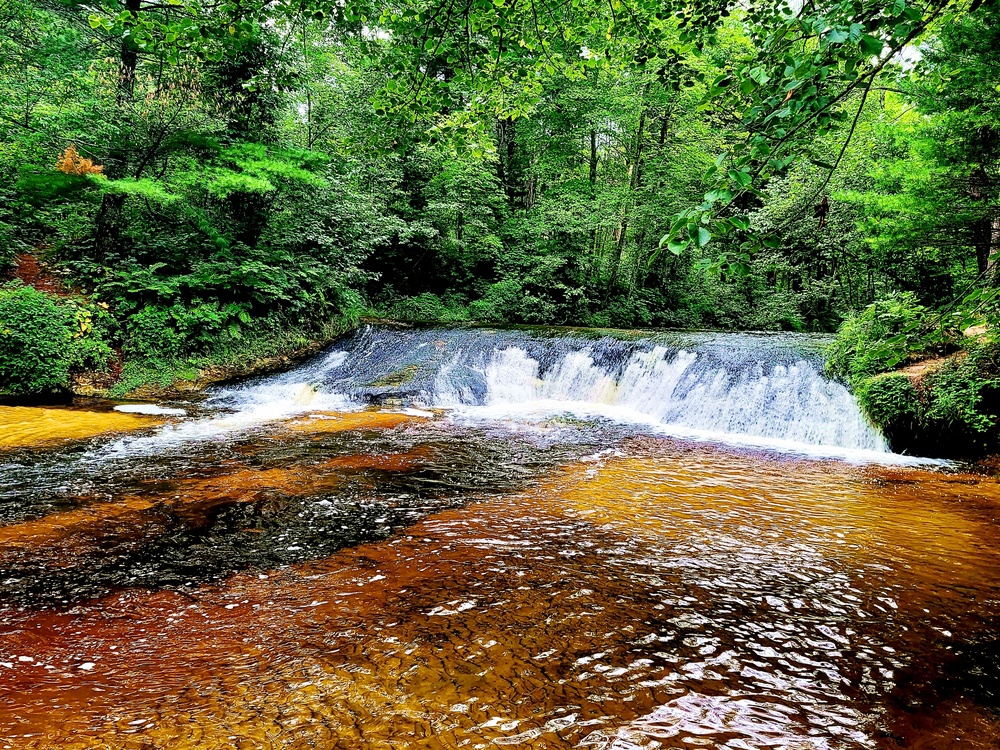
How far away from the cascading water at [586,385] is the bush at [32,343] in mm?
2611

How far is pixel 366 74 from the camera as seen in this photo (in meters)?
15.6

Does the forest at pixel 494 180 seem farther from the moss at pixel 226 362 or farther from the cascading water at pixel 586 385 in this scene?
the cascading water at pixel 586 385

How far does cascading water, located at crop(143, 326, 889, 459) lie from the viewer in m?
8.05

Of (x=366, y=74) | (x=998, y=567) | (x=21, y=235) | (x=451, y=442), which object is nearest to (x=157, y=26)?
(x=451, y=442)

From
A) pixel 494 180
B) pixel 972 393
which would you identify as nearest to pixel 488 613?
pixel 972 393

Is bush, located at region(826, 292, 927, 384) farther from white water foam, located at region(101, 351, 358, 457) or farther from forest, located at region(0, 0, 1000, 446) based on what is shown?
white water foam, located at region(101, 351, 358, 457)

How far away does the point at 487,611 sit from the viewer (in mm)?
2689

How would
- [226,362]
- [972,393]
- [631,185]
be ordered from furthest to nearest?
[631,185] → [226,362] → [972,393]

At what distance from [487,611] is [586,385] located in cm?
884

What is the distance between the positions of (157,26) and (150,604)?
3.01 meters

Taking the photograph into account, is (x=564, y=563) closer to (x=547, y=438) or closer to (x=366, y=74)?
(x=547, y=438)

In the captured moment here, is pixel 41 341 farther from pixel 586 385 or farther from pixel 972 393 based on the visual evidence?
pixel 972 393

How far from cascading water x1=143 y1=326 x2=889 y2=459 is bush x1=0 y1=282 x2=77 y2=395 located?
261 centimetres

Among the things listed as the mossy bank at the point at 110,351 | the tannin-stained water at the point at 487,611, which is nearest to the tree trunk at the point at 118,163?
the mossy bank at the point at 110,351
